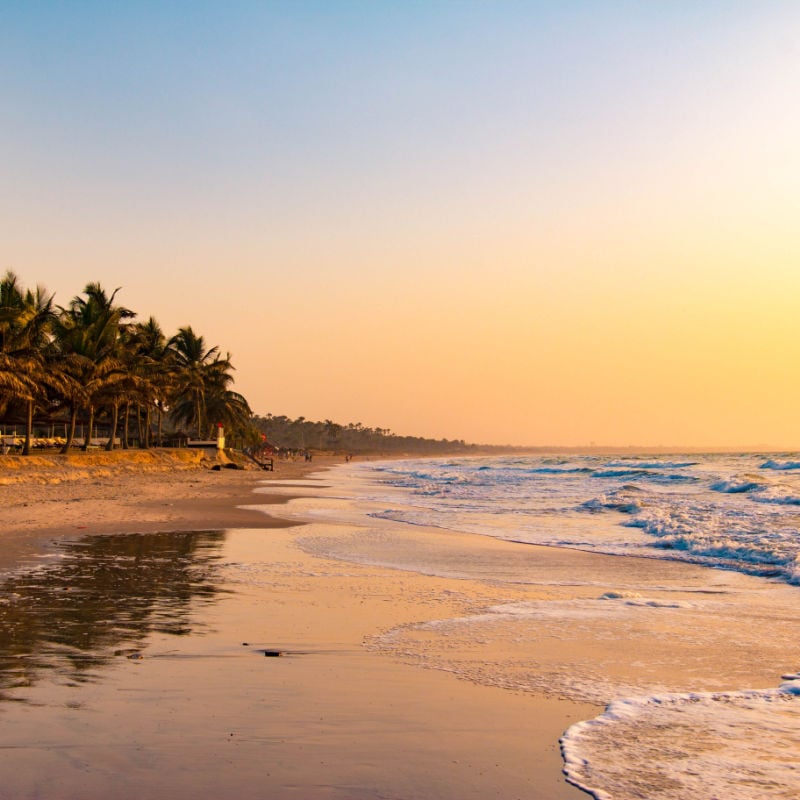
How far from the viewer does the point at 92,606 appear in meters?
9.62

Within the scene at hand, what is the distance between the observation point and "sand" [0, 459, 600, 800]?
179 inches

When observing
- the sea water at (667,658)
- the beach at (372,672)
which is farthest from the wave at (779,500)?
the beach at (372,672)

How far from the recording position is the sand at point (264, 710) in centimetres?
455

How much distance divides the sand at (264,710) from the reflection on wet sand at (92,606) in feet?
0.15

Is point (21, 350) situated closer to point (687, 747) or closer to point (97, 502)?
point (97, 502)

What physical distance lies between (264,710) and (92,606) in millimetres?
4727

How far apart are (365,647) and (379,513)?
1885 cm

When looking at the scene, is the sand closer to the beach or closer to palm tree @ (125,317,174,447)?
the beach

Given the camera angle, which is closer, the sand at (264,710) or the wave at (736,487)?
the sand at (264,710)

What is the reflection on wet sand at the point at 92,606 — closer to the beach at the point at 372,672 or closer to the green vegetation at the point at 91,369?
the beach at the point at 372,672

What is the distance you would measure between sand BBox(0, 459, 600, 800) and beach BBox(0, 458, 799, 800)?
0.02m

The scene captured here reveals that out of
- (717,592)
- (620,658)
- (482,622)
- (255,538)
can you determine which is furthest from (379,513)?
(620,658)

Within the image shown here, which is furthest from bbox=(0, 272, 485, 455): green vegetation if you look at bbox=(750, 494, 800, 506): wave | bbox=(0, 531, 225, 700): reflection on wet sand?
bbox=(750, 494, 800, 506): wave

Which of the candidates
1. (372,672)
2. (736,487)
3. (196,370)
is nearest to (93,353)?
(196,370)
